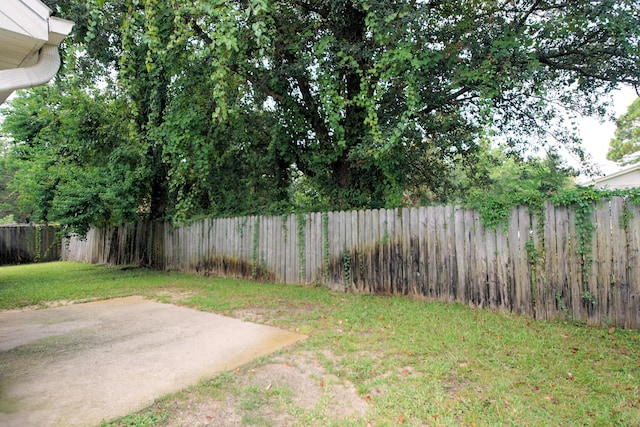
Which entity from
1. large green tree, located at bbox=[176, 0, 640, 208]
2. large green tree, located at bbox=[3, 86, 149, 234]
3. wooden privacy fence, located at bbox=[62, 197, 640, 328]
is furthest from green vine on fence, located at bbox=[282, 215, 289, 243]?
large green tree, located at bbox=[3, 86, 149, 234]

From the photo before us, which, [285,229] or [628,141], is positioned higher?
[628,141]

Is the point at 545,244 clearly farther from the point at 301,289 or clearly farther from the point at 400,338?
the point at 301,289

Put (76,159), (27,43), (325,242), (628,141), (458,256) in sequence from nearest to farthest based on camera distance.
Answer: (27,43) < (458,256) < (325,242) < (76,159) < (628,141)

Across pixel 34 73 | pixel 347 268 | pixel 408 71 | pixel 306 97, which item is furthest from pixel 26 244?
pixel 408 71

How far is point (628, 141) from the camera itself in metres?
24.6

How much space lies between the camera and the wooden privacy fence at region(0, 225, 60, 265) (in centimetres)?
1391

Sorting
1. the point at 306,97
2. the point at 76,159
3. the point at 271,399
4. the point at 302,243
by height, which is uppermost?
the point at 306,97

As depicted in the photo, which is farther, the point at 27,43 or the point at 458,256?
the point at 458,256

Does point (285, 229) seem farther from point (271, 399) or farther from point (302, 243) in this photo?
point (271, 399)

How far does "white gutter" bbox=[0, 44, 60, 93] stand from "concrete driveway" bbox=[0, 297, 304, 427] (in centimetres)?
217

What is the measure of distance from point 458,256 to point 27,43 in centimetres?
529

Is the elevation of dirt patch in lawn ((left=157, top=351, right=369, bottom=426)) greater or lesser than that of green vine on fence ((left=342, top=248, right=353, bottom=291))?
lesser

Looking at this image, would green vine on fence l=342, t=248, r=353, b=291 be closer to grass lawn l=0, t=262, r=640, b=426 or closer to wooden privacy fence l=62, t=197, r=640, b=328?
wooden privacy fence l=62, t=197, r=640, b=328

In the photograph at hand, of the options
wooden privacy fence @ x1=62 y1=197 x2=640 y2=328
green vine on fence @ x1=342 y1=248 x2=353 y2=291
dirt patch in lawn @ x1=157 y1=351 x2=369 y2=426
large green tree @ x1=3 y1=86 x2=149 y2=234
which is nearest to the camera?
dirt patch in lawn @ x1=157 y1=351 x2=369 y2=426
